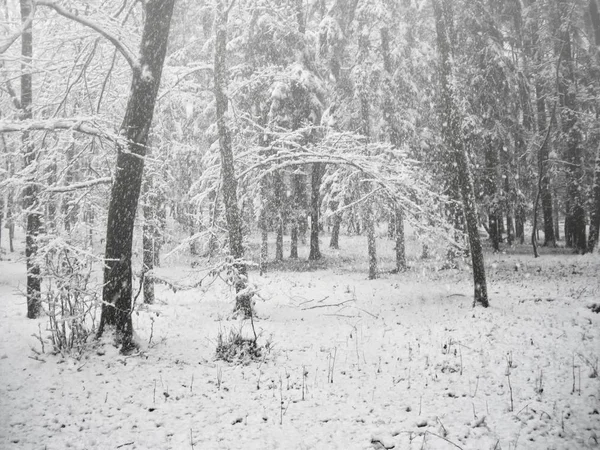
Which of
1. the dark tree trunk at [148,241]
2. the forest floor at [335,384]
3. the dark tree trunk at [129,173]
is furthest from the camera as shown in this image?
the dark tree trunk at [148,241]

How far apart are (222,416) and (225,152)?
730 centimetres

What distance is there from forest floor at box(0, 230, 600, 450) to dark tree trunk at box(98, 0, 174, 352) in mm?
539

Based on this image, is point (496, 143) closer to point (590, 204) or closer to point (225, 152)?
point (590, 204)

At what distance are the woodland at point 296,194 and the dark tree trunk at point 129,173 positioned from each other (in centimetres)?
4

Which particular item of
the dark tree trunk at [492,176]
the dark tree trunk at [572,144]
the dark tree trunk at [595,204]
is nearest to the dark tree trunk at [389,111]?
the dark tree trunk at [492,176]

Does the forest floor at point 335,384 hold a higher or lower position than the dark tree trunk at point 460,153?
lower

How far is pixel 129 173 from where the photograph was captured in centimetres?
738

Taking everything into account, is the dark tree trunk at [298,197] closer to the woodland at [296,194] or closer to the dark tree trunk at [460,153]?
the woodland at [296,194]

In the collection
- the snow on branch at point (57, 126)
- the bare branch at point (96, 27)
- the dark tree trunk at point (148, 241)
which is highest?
the bare branch at point (96, 27)

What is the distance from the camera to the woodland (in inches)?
260

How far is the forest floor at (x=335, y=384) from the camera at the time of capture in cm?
516

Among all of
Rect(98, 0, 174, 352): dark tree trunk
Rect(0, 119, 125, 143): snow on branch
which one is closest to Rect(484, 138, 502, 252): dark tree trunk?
Rect(98, 0, 174, 352): dark tree trunk

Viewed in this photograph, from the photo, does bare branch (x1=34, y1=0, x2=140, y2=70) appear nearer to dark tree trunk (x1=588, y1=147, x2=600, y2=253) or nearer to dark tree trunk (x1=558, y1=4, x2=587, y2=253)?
dark tree trunk (x1=588, y1=147, x2=600, y2=253)

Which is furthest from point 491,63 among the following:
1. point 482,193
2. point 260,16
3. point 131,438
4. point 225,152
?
point 131,438
